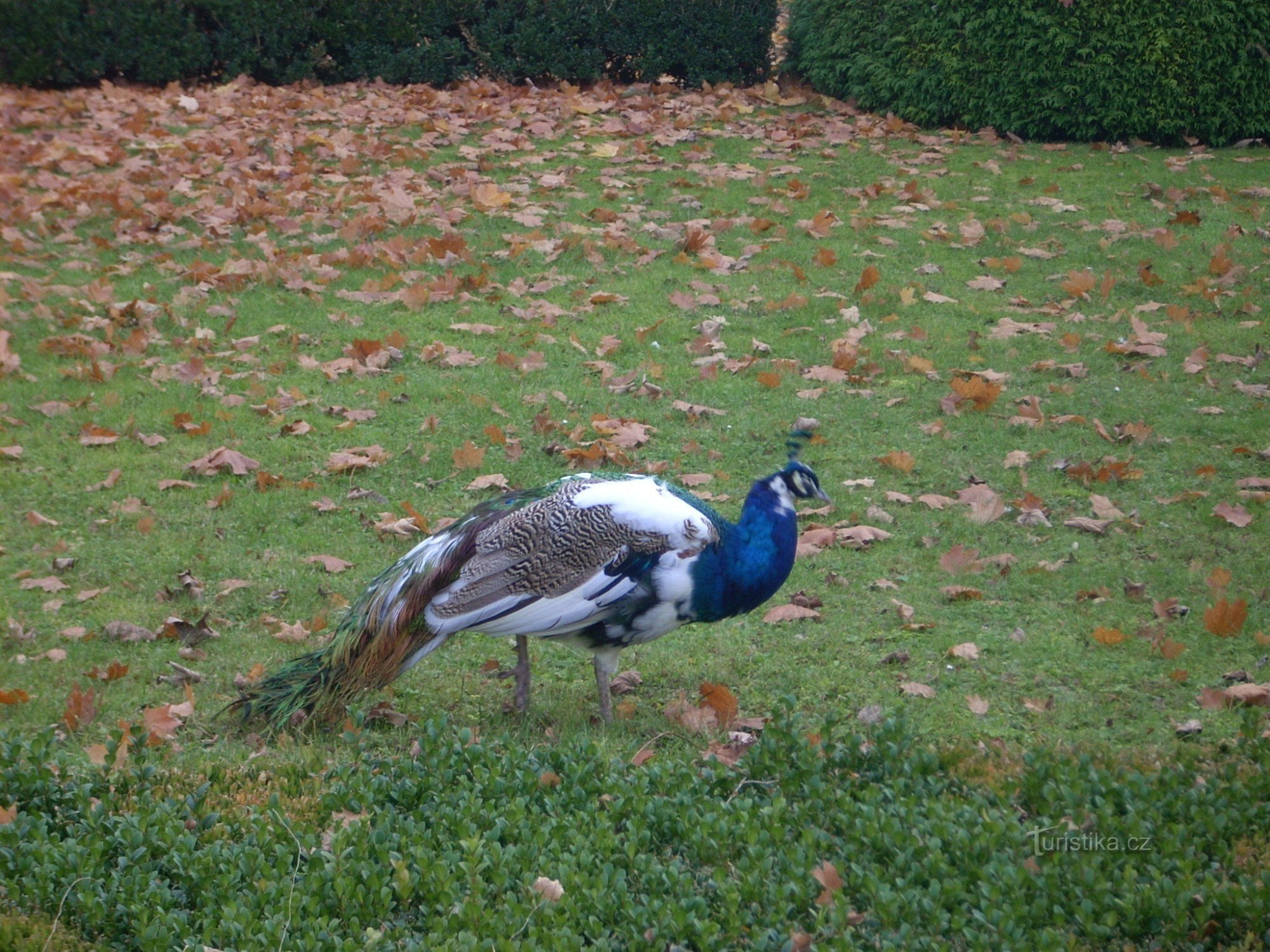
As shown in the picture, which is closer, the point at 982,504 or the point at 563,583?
the point at 563,583

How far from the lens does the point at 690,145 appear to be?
40.5 ft

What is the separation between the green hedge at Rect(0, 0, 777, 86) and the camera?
535 inches

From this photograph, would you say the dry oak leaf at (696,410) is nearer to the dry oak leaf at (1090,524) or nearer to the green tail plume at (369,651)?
the dry oak leaf at (1090,524)

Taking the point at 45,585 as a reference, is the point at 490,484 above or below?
above

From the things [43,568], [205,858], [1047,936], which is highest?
[1047,936]

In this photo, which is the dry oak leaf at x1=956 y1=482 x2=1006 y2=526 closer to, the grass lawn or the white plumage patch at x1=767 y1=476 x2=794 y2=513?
the grass lawn

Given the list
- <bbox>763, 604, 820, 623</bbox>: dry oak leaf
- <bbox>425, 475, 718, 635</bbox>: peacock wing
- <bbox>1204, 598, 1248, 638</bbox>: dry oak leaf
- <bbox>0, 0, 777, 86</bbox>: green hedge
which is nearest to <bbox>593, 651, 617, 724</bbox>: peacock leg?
<bbox>425, 475, 718, 635</bbox>: peacock wing

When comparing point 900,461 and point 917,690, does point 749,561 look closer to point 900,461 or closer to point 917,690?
point 917,690

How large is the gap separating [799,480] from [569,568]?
96cm

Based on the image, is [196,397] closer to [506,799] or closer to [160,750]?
[160,750]

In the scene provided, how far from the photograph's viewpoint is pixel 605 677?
496cm

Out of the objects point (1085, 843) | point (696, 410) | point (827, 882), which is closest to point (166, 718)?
point (827, 882)

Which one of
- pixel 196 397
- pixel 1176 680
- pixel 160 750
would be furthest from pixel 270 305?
pixel 1176 680

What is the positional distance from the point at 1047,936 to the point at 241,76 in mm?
12867
